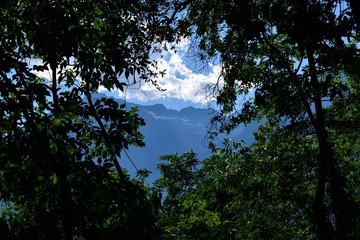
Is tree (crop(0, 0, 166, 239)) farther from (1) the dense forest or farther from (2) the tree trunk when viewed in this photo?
(2) the tree trunk

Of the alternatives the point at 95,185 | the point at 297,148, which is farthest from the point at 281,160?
the point at 95,185

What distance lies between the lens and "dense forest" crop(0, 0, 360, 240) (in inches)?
134

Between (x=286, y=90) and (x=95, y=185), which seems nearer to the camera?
(x=95, y=185)

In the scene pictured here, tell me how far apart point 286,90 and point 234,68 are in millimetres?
1436

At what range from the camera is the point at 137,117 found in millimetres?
8680

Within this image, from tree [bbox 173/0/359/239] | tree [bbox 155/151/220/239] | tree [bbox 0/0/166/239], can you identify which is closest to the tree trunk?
tree [bbox 173/0/359/239]

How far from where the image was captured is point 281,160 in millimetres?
11883

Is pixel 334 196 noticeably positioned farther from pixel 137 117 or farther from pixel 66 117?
pixel 66 117

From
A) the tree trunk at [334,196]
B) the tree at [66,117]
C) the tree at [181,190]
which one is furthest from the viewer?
the tree trunk at [334,196]

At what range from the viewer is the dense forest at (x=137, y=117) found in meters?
3.41

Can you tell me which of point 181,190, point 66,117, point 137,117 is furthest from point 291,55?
point 181,190

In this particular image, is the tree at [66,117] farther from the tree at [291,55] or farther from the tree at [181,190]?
the tree at [181,190]

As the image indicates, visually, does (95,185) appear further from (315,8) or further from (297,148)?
(297,148)

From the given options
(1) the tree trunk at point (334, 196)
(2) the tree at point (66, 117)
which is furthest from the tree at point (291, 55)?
(2) the tree at point (66, 117)
